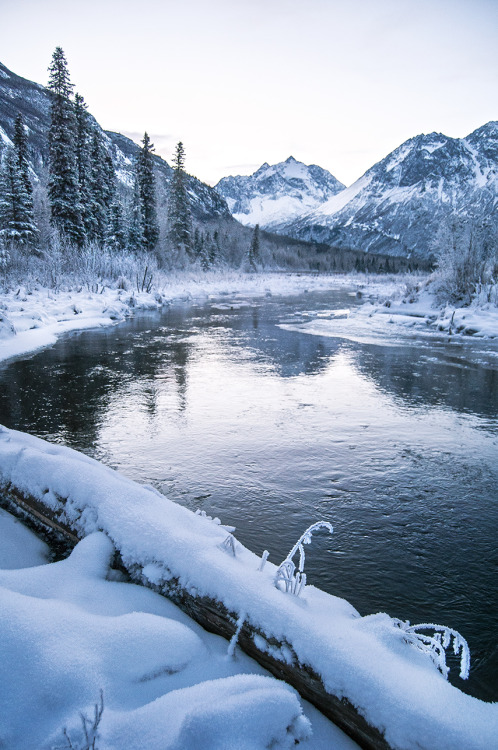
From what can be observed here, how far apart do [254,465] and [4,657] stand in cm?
404

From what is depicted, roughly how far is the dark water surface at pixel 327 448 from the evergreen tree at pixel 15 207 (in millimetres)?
21892

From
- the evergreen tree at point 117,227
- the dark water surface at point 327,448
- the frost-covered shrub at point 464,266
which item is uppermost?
the evergreen tree at point 117,227

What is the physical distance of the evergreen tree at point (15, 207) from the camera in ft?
96.5

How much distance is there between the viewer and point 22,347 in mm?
12461

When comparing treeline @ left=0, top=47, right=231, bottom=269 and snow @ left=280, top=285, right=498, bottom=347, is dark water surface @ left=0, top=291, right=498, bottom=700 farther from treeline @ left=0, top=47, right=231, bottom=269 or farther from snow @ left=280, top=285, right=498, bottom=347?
treeline @ left=0, top=47, right=231, bottom=269

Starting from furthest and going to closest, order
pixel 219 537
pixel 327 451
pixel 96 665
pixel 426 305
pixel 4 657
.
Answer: pixel 426 305 → pixel 327 451 → pixel 219 537 → pixel 96 665 → pixel 4 657

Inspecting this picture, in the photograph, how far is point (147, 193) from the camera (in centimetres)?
4097

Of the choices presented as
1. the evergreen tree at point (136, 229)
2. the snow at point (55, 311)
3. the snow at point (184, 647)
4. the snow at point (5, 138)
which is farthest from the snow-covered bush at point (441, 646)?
the snow at point (5, 138)

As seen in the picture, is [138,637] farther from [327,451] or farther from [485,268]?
[485,268]

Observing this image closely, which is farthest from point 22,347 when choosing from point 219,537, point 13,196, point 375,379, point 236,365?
point 13,196

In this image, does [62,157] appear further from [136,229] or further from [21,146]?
[136,229]

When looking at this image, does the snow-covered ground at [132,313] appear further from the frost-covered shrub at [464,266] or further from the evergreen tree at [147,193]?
the evergreen tree at [147,193]

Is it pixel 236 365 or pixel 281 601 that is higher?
pixel 281 601

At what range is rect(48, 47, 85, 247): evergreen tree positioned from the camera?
2980 cm
